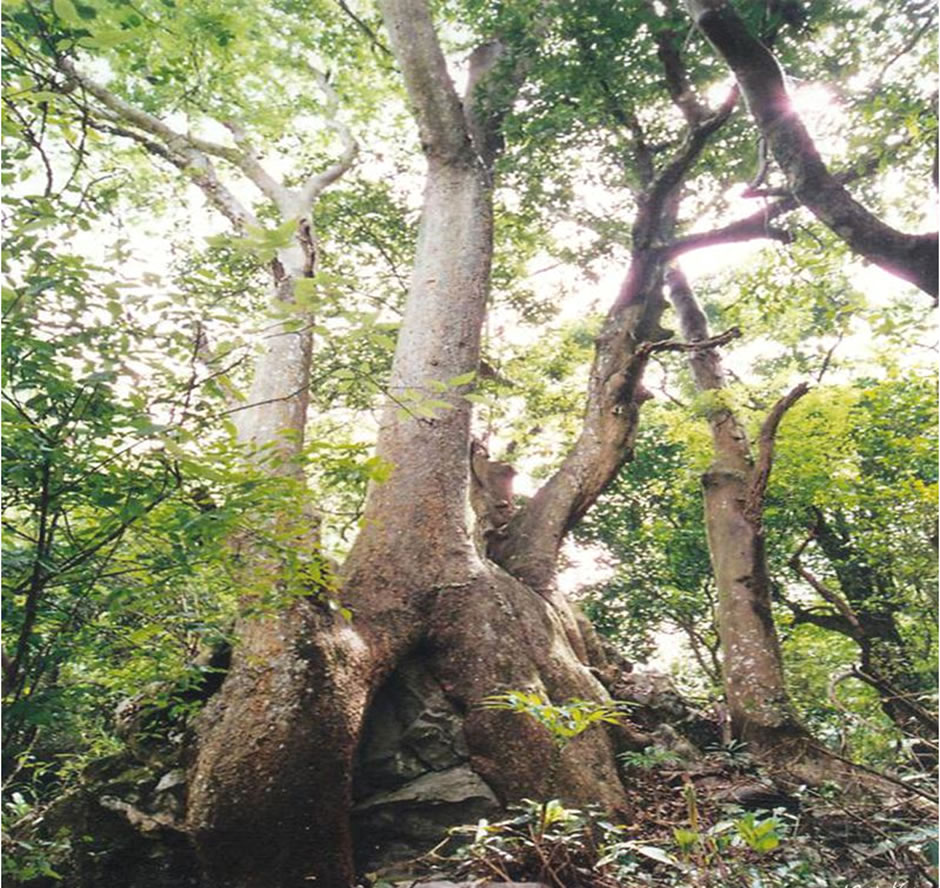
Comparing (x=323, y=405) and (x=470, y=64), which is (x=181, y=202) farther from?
(x=470, y=64)

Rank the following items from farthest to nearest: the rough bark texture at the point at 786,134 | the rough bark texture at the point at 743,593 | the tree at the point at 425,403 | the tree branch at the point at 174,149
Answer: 1. the tree branch at the point at 174,149
2. the rough bark texture at the point at 743,593
3. the rough bark texture at the point at 786,134
4. the tree at the point at 425,403

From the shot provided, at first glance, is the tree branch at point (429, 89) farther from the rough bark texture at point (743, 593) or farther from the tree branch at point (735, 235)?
the rough bark texture at point (743, 593)

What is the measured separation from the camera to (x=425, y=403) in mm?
1834

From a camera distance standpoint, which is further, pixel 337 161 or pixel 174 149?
pixel 337 161

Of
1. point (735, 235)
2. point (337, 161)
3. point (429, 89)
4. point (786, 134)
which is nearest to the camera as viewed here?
point (786, 134)

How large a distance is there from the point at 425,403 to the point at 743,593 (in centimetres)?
499

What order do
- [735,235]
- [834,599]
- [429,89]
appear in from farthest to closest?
[735,235], [429,89], [834,599]

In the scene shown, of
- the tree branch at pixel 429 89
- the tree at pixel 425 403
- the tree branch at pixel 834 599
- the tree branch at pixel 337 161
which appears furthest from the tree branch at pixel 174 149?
the tree branch at pixel 834 599

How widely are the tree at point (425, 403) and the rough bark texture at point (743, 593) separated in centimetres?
121

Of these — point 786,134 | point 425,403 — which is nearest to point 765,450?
point 786,134

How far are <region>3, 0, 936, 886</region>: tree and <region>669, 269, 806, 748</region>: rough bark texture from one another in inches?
47.8

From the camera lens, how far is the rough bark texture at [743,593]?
5.02 metres

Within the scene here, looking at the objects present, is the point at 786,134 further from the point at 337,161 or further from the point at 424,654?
the point at 337,161

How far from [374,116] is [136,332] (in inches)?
329
